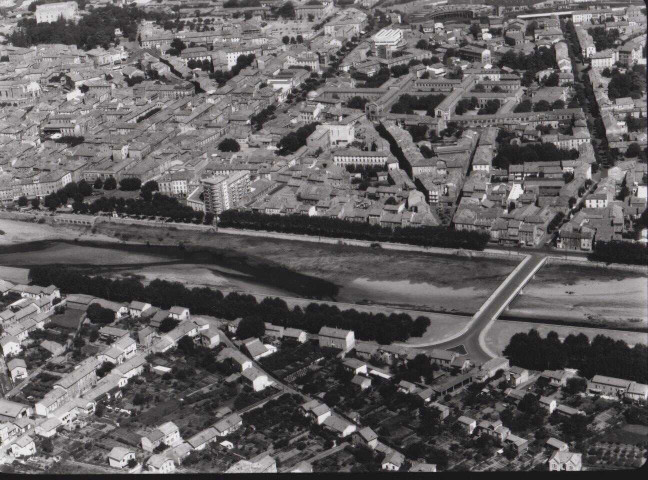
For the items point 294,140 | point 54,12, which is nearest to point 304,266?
point 294,140

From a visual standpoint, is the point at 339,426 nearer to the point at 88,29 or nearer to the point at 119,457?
the point at 119,457

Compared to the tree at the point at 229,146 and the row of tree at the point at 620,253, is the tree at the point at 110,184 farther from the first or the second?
the row of tree at the point at 620,253

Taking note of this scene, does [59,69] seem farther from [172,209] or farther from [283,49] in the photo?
[172,209]

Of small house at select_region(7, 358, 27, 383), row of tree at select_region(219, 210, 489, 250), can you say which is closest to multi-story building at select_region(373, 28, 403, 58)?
row of tree at select_region(219, 210, 489, 250)

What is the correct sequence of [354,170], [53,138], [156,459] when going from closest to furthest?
[156,459]
[354,170]
[53,138]

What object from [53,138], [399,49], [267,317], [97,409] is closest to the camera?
[97,409]

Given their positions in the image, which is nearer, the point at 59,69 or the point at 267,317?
the point at 267,317

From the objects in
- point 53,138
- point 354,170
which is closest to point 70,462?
point 354,170
